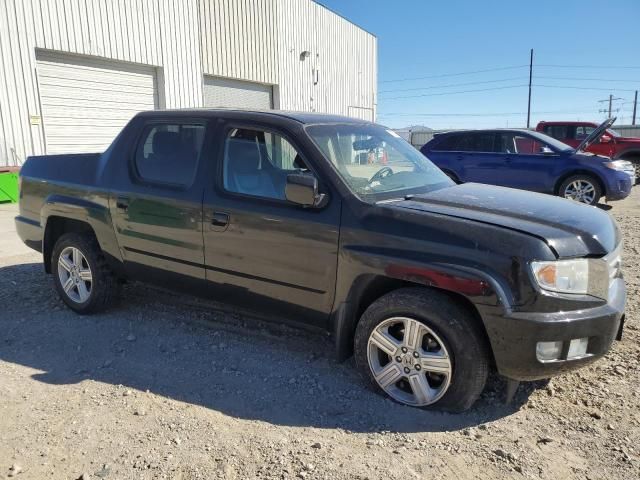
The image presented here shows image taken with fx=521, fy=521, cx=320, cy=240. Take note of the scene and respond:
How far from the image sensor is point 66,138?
42.3 ft

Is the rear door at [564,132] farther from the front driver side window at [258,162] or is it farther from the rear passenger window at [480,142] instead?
the front driver side window at [258,162]

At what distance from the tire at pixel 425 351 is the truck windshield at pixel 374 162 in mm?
719

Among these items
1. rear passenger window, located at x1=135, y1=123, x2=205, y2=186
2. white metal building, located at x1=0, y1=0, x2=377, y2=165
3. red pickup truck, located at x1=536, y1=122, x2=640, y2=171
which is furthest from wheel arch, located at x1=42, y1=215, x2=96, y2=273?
red pickup truck, located at x1=536, y1=122, x2=640, y2=171

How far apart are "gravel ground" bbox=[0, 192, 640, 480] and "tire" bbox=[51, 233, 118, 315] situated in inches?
12.3

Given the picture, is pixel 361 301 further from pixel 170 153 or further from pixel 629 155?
pixel 629 155

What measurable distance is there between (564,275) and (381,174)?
143 centimetres

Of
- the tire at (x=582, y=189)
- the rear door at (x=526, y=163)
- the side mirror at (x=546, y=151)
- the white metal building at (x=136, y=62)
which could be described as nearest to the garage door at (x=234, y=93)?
the white metal building at (x=136, y=62)

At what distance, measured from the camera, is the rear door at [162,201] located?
385 centimetres

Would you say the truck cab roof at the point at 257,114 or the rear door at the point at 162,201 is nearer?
the truck cab roof at the point at 257,114

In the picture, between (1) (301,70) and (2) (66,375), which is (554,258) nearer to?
(2) (66,375)

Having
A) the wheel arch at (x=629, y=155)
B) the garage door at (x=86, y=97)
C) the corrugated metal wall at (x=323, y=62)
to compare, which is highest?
the corrugated metal wall at (x=323, y=62)

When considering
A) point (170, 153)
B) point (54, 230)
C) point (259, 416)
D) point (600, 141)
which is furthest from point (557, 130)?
point (259, 416)

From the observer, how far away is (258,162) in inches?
148

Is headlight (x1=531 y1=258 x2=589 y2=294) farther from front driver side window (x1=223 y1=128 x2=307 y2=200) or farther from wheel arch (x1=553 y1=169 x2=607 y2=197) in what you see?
wheel arch (x1=553 y1=169 x2=607 y2=197)
